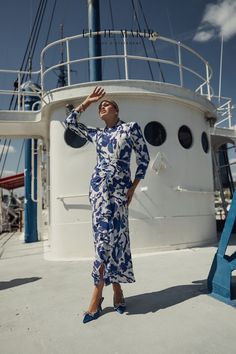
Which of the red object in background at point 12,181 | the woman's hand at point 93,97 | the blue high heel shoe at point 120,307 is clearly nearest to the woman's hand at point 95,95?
the woman's hand at point 93,97

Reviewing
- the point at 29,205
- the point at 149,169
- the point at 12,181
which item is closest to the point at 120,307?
the point at 149,169

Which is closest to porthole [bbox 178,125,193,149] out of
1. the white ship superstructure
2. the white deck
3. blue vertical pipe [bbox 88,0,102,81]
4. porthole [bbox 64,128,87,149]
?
the white ship superstructure

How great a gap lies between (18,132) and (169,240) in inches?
198

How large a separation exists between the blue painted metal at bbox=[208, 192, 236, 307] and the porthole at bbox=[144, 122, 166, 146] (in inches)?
140

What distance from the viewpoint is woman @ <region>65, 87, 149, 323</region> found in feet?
9.14

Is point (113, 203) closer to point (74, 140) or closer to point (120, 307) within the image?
point (120, 307)

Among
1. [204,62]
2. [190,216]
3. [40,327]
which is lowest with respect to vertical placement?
[40,327]

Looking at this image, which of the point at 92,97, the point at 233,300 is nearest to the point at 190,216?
the point at 233,300

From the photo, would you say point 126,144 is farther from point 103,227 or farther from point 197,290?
point 197,290

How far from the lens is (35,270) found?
16.3 feet

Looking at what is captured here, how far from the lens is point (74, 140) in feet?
20.8

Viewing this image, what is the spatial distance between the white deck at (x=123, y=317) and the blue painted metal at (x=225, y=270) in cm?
10

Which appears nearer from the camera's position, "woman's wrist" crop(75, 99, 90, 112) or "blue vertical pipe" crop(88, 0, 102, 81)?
"woman's wrist" crop(75, 99, 90, 112)

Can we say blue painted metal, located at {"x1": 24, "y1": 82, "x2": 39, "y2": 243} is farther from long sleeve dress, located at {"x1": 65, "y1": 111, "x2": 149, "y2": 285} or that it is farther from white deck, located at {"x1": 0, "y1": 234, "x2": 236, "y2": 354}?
long sleeve dress, located at {"x1": 65, "y1": 111, "x2": 149, "y2": 285}
